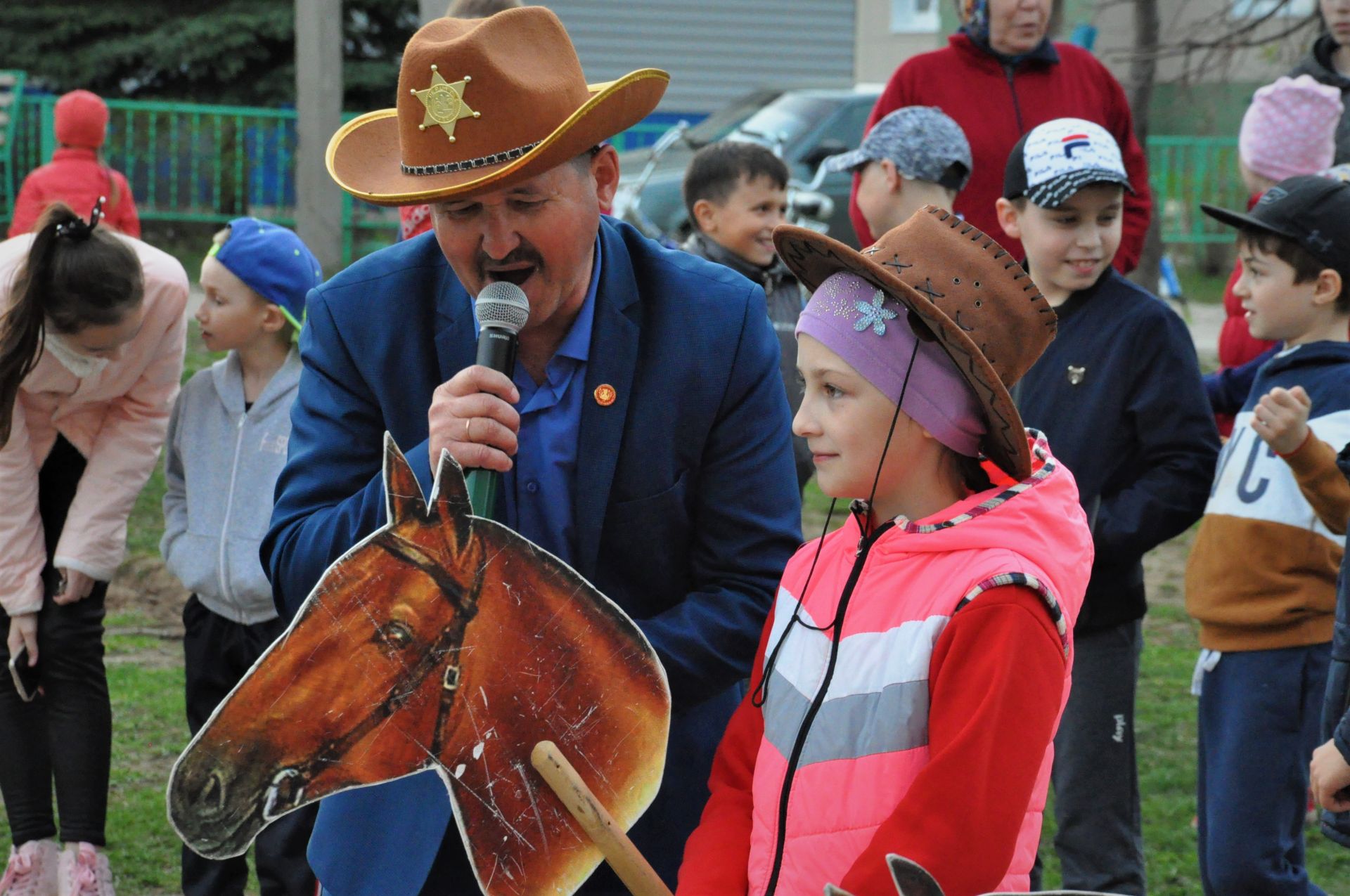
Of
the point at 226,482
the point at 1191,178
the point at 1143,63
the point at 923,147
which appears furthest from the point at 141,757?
the point at 1191,178

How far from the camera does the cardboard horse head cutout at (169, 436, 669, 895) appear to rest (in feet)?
6.55

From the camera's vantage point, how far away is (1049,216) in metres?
4.06

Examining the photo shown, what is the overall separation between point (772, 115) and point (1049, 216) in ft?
37.5

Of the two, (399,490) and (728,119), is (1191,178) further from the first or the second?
(399,490)

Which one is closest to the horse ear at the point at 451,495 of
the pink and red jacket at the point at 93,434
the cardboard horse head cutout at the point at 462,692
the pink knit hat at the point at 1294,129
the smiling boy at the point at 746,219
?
the cardboard horse head cutout at the point at 462,692

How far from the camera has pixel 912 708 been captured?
6.77 ft

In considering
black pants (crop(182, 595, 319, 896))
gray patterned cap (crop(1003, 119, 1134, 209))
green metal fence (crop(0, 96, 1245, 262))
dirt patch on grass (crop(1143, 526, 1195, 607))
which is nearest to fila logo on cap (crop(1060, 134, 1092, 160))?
gray patterned cap (crop(1003, 119, 1134, 209))

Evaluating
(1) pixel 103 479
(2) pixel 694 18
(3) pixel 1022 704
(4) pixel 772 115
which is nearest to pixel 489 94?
(3) pixel 1022 704

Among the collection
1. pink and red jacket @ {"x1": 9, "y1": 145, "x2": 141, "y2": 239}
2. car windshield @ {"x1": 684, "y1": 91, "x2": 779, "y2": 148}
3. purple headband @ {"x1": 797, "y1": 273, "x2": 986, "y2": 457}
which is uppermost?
purple headband @ {"x1": 797, "y1": 273, "x2": 986, "y2": 457}

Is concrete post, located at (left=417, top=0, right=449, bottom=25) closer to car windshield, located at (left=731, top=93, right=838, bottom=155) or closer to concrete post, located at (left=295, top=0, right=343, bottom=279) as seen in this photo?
concrete post, located at (left=295, top=0, right=343, bottom=279)

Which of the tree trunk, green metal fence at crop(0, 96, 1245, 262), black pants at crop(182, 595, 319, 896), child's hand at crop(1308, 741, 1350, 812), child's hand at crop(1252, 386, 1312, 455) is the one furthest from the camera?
green metal fence at crop(0, 96, 1245, 262)

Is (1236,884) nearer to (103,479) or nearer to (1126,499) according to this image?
(1126,499)

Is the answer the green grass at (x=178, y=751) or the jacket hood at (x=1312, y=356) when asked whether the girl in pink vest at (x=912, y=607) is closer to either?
the jacket hood at (x=1312, y=356)

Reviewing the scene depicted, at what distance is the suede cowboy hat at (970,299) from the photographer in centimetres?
213
